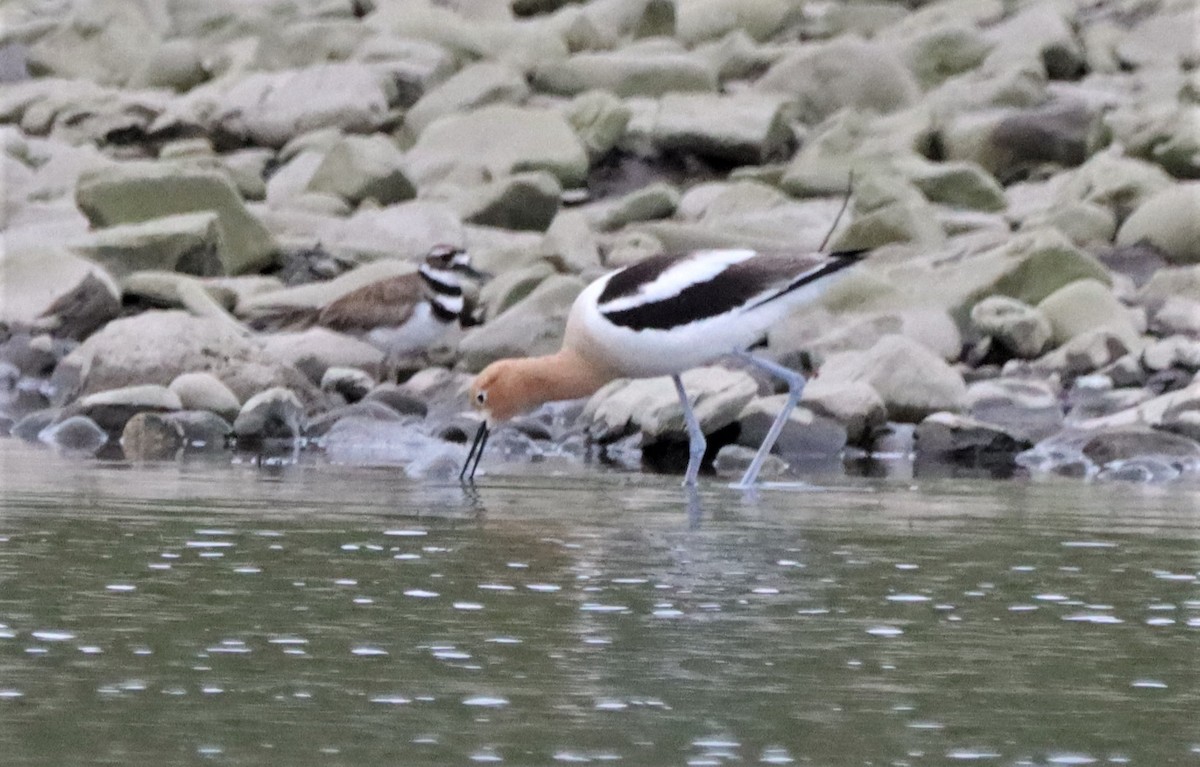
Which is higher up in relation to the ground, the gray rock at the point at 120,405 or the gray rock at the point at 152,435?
the gray rock at the point at 120,405

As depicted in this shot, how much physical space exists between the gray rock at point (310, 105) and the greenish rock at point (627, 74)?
6.31ft

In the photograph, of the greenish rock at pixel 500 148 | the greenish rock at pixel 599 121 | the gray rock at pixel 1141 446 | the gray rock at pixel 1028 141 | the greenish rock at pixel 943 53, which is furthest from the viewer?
the greenish rock at pixel 943 53

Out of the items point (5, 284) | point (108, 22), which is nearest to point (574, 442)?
point (5, 284)

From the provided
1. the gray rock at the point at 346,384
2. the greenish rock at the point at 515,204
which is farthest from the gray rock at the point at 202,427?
the greenish rock at the point at 515,204

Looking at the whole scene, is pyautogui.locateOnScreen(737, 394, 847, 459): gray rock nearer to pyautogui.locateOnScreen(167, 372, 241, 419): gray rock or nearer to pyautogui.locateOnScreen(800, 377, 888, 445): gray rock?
pyautogui.locateOnScreen(800, 377, 888, 445): gray rock

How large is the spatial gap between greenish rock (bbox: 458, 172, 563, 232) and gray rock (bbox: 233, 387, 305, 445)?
285 inches

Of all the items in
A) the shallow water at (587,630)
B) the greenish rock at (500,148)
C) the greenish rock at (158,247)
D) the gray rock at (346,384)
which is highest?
the greenish rock at (500,148)

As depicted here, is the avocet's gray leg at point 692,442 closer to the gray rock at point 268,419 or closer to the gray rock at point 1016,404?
the gray rock at point 1016,404

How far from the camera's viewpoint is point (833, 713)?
20.0ft

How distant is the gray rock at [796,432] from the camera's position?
15.1 m

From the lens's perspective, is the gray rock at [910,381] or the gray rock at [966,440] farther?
the gray rock at [910,381]

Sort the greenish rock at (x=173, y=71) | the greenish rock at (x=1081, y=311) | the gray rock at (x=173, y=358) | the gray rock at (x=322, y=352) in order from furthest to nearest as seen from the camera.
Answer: the greenish rock at (x=173, y=71) → the greenish rock at (x=1081, y=311) → the gray rock at (x=322, y=352) → the gray rock at (x=173, y=358)

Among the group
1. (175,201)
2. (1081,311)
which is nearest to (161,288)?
(175,201)

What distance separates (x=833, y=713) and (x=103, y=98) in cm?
2502
